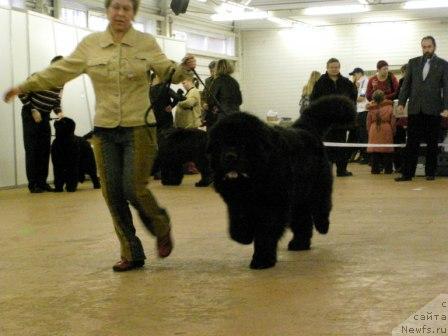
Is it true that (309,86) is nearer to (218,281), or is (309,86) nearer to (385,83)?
(385,83)

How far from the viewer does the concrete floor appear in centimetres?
332

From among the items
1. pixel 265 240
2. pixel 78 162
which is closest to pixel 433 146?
pixel 78 162

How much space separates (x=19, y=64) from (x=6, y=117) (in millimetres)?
929

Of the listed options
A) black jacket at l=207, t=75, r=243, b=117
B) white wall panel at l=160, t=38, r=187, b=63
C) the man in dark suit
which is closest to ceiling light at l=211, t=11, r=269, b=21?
white wall panel at l=160, t=38, r=187, b=63

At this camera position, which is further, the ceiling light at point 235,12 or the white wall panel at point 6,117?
the ceiling light at point 235,12

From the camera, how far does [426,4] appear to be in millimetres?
19969

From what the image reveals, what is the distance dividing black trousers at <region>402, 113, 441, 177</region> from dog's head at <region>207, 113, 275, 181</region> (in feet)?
23.2

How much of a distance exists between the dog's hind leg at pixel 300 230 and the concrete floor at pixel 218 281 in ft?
0.33

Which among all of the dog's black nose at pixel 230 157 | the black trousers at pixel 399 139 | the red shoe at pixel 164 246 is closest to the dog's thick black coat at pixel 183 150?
the black trousers at pixel 399 139

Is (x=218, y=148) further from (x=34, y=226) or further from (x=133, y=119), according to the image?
(x=34, y=226)

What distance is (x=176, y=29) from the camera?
65.8ft

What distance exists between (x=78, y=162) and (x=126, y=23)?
6936mm

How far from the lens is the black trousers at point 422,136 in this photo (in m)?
10.9

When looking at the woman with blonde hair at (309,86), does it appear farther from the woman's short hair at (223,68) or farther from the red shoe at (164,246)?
the red shoe at (164,246)
